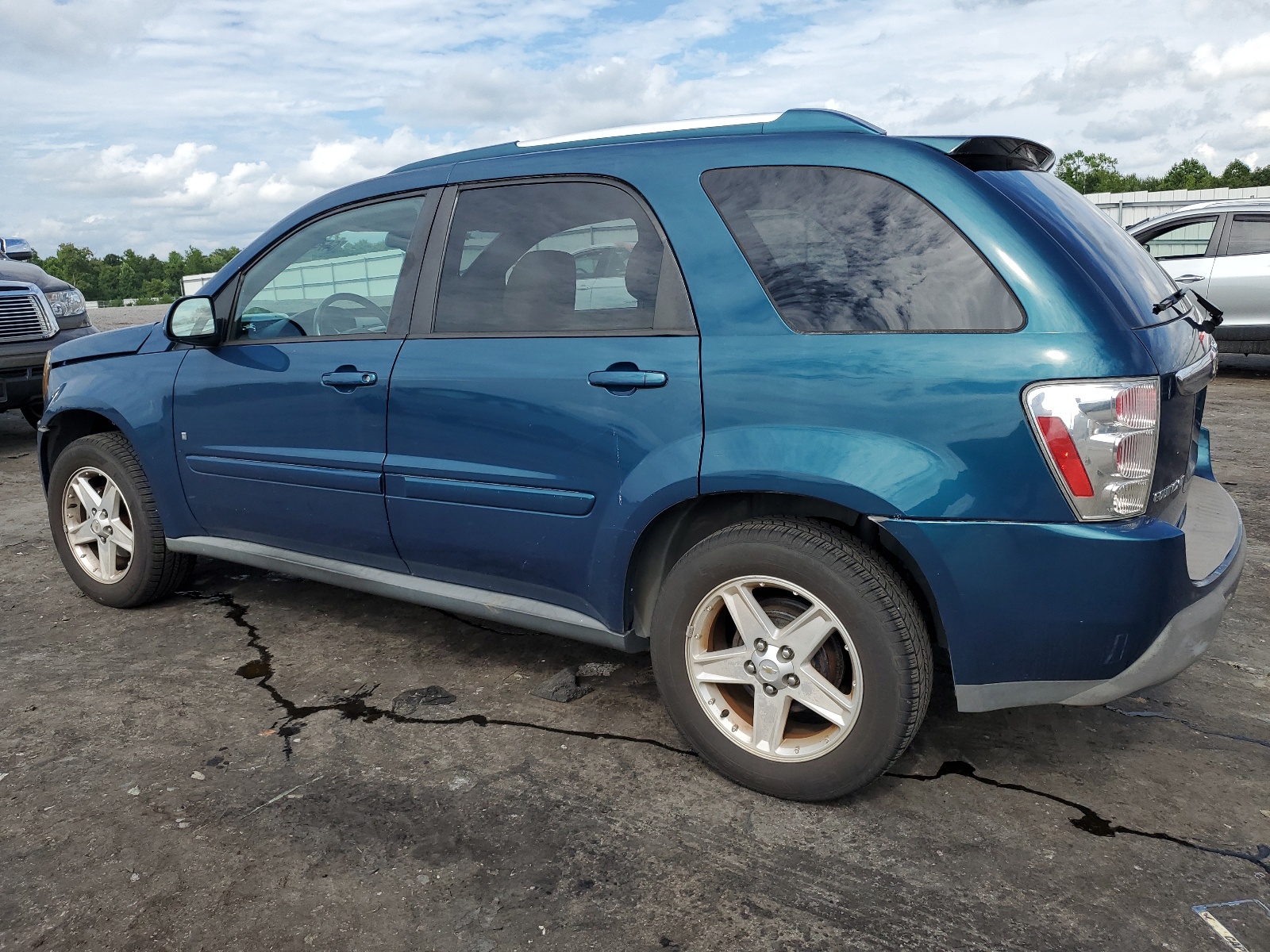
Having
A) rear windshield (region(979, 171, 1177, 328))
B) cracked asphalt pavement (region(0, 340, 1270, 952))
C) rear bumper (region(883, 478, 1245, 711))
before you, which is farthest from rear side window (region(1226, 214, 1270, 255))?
rear bumper (region(883, 478, 1245, 711))

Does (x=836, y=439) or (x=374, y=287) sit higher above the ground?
(x=374, y=287)

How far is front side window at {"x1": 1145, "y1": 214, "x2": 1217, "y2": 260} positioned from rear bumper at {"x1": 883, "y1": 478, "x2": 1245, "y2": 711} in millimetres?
9100

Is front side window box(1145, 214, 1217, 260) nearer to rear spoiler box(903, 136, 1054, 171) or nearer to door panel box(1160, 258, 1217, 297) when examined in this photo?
door panel box(1160, 258, 1217, 297)

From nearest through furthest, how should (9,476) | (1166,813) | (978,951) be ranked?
(978,951) → (1166,813) → (9,476)

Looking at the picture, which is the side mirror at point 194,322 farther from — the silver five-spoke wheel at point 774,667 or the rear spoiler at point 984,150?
the rear spoiler at point 984,150

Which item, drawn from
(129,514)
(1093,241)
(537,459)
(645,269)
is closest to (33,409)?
(129,514)

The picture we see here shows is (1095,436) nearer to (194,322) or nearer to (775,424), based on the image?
(775,424)

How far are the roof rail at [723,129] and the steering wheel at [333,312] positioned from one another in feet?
2.02

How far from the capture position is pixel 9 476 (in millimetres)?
7672

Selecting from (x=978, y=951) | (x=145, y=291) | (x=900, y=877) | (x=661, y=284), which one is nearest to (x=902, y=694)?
(x=900, y=877)

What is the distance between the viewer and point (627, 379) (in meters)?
2.82

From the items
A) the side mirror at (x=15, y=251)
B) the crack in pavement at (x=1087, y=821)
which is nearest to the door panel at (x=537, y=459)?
the crack in pavement at (x=1087, y=821)

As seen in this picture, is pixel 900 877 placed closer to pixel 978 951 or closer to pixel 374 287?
pixel 978 951

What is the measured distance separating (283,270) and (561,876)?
8.23ft
